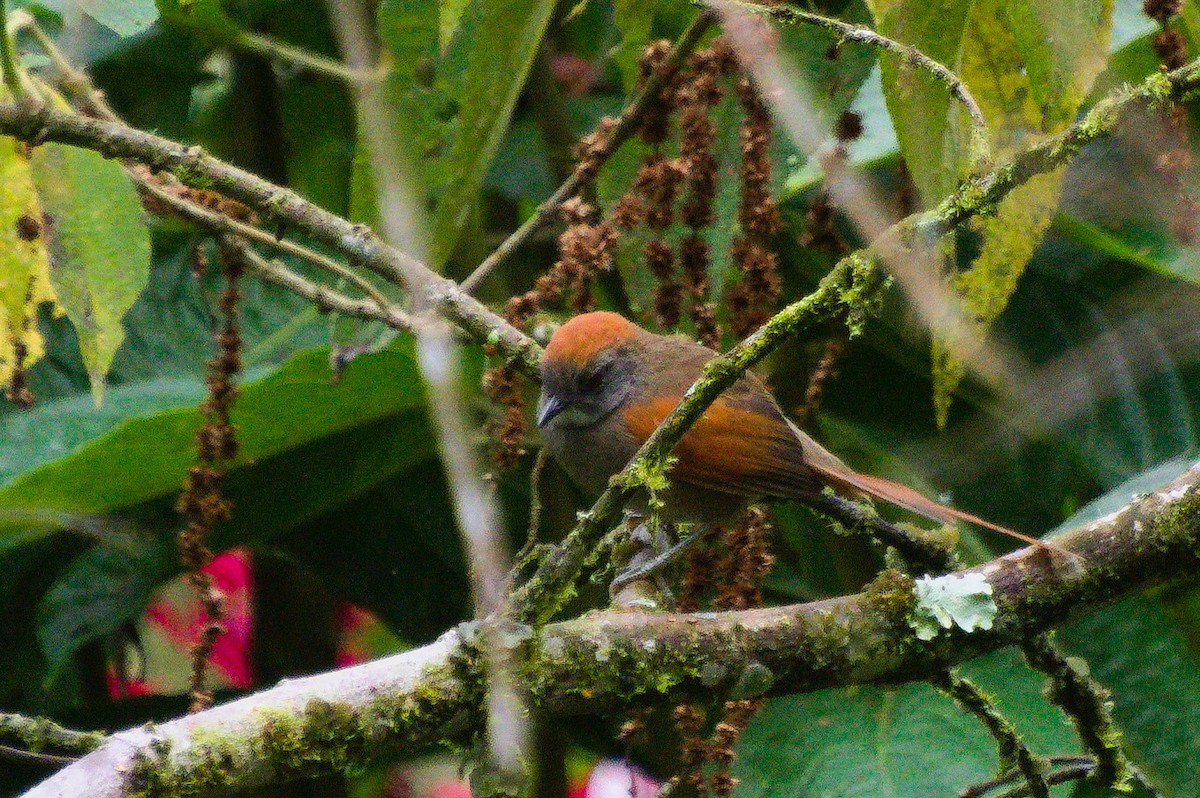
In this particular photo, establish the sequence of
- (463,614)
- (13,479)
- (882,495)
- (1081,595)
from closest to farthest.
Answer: (1081,595) → (882,495) → (13,479) → (463,614)

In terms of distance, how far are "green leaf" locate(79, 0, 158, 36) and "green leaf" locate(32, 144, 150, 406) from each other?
340mm

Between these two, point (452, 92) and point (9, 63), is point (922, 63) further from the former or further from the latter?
point (9, 63)

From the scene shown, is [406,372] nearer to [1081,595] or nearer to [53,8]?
[53,8]

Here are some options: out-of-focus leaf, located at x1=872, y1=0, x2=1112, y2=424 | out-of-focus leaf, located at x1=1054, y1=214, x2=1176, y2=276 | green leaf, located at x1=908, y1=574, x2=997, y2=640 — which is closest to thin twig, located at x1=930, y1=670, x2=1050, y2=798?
green leaf, located at x1=908, y1=574, x2=997, y2=640

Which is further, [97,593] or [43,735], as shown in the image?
[97,593]

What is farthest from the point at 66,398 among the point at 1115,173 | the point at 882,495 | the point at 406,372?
the point at 1115,173

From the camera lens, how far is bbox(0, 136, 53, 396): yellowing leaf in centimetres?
205

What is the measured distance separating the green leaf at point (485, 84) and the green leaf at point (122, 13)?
0.66 m

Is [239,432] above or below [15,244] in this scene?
above

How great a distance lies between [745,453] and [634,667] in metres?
1.23

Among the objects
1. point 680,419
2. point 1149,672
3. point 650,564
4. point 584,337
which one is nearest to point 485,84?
point 584,337

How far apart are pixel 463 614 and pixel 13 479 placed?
3.99 ft

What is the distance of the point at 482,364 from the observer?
3.43 metres

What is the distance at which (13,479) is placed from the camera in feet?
10.4
